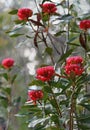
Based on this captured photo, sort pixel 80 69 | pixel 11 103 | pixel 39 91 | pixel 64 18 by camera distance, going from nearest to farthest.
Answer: pixel 80 69 → pixel 39 91 → pixel 64 18 → pixel 11 103

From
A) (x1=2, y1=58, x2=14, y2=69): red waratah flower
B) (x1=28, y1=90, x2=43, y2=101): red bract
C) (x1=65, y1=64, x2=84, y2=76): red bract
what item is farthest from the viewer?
(x1=2, y1=58, x2=14, y2=69): red waratah flower

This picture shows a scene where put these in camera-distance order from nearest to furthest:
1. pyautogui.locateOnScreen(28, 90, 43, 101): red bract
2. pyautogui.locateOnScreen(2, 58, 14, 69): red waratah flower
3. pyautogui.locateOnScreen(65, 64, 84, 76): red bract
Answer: pyautogui.locateOnScreen(65, 64, 84, 76): red bract → pyautogui.locateOnScreen(28, 90, 43, 101): red bract → pyautogui.locateOnScreen(2, 58, 14, 69): red waratah flower

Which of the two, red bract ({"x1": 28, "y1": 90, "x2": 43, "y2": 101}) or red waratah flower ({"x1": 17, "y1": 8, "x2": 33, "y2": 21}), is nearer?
red bract ({"x1": 28, "y1": 90, "x2": 43, "y2": 101})

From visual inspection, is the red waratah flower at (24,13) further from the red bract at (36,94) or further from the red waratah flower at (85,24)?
the red bract at (36,94)

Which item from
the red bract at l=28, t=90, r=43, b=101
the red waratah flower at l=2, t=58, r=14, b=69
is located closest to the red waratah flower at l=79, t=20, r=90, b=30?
the red bract at l=28, t=90, r=43, b=101

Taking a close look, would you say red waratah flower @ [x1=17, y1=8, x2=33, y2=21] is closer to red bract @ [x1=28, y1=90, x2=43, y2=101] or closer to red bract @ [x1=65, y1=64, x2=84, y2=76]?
red bract @ [x1=28, y1=90, x2=43, y2=101]

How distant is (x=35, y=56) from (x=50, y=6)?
9.89 ft

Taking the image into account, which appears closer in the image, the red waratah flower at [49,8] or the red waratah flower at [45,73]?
the red waratah flower at [45,73]

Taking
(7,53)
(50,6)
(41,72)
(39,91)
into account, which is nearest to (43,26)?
(50,6)

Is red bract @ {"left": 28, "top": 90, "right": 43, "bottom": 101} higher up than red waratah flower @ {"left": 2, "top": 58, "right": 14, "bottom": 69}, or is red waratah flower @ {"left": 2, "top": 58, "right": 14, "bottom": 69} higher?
red waratah flower @ {"left": 2, "top": 58, "right": 14, "bottom": 69}

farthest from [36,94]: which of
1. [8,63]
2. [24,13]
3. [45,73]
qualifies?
[8,63]

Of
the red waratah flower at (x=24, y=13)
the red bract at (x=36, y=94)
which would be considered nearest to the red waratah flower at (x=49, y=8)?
the red waratah flower at (x=24, y=13)

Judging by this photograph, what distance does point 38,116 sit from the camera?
1241 millimetres

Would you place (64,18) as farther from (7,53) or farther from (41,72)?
(7,53)
